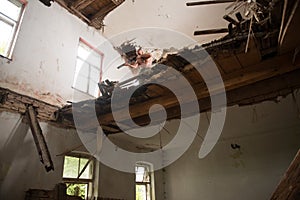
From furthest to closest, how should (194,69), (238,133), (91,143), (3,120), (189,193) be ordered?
(189,193)
(238,133)
(91,143)
(3,120)
(194,69)

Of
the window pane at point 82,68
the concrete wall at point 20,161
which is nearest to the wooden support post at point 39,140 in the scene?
the concrete wall at point 20,161

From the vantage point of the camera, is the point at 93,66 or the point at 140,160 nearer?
the point at 93,66

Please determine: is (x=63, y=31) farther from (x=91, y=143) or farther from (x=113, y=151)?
(x=113, y=151)

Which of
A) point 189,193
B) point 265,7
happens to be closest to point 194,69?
point 265,7

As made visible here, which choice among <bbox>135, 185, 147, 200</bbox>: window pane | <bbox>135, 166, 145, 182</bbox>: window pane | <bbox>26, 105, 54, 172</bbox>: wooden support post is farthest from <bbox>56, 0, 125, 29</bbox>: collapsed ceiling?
<bbox>135, 185, 147, 200</bbox>: window pane

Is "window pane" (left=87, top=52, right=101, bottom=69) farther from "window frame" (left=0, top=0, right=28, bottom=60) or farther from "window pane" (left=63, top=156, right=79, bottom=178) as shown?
"window pane" (left=63, top=156, right=79, bottom=178)

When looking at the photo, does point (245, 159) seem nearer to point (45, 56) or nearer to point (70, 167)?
point (70, 167)

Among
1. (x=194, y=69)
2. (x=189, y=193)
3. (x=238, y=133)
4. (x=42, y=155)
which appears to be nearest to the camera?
(x=194, y=69)

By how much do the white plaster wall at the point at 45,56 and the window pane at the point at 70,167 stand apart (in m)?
1.05

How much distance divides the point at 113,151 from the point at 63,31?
106 inches

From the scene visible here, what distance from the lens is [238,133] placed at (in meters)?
5.64

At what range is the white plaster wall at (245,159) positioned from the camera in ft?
15.8

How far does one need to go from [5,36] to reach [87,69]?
5.55 ft

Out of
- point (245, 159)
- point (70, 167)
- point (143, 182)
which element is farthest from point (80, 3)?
point (245, 159)
